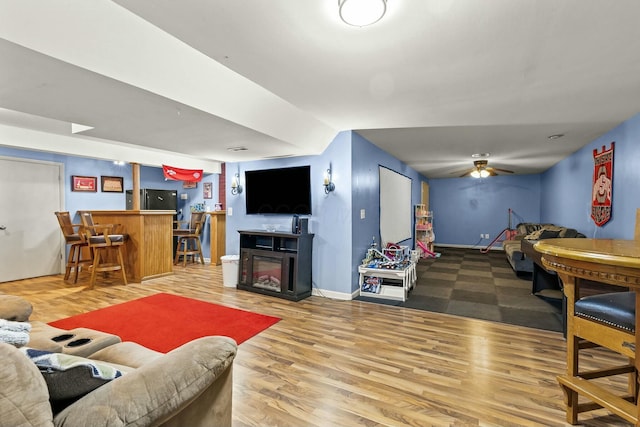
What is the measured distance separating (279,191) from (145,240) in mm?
2429

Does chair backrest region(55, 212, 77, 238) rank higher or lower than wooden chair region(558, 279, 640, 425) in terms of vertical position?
higher

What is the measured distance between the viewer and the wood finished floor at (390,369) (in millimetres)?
1739

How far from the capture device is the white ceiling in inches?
63.4

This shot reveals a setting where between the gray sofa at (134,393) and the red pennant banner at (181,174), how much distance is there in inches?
202

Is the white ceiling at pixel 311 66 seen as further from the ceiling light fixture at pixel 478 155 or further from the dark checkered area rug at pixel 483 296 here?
the dark checkered area rug at pixel 483 296

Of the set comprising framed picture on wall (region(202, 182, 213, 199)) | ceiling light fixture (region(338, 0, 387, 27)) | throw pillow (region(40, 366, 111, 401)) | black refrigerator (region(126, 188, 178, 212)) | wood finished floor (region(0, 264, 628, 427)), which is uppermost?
ceiling light fixture (region(338, 0, 387, 27))

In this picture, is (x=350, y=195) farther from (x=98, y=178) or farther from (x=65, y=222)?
(x=98, y=178)

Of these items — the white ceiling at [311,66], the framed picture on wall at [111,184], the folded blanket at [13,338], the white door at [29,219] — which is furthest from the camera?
the framed picture on wall at [111,184]

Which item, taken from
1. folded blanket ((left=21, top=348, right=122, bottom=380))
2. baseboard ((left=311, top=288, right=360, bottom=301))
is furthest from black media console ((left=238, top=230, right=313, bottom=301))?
folded blanket ((left=21, top=348, right=122, bottom=380))

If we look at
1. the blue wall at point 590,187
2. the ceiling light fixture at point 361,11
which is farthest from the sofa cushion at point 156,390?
the blue wall at point 590,187

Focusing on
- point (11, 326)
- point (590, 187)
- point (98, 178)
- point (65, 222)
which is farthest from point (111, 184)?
point (590, 187)

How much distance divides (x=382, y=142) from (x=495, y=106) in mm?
1774

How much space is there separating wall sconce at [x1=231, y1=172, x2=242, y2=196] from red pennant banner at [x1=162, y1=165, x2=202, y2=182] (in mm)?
1409

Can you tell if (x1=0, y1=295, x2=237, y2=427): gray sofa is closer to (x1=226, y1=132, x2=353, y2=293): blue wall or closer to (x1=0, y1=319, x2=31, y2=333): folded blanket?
(x1=0, y1=319, x2=31, y2=333): folded blanket
